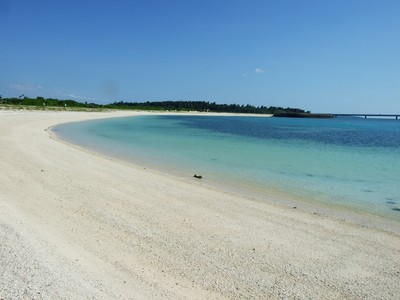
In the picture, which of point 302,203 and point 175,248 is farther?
point 302,203

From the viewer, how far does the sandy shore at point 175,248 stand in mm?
4363

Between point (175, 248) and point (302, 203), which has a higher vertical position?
point (175, 248)

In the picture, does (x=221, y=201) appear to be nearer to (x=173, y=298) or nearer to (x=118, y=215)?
(x=118, y=215)

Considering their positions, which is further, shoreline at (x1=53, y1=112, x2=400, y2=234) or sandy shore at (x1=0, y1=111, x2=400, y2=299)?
shoreline at (x1=53, y1=112, x2=400, y2=234)

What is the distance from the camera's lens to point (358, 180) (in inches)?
562

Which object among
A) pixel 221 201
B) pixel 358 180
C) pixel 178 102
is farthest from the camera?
pixel 178 102

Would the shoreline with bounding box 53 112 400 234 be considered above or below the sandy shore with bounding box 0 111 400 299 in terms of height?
below

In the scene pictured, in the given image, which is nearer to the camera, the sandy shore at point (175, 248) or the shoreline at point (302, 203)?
the sandy shore at point (175, 248)

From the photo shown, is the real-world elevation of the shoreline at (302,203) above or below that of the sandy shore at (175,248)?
below

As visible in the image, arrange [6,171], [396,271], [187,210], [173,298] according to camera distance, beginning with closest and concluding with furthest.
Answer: [173,298], [396,271], [187,210], [6,171]

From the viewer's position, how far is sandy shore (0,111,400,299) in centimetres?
436

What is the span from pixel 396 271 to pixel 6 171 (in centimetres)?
1064

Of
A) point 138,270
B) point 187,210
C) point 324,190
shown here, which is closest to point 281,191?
point 324,190

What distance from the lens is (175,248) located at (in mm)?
5758
